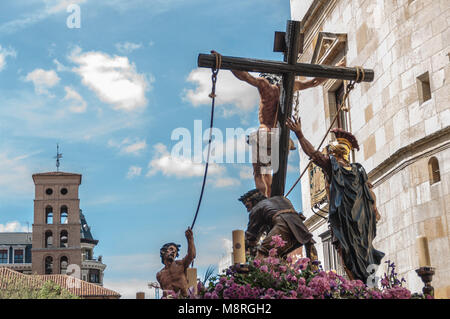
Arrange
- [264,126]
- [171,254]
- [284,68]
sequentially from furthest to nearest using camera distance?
[264,126]
[284,68]
[171,254]

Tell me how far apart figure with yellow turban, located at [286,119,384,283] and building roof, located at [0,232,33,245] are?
4655 inches

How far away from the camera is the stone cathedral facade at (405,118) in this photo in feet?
46.2

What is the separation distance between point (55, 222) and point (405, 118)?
97.2 m

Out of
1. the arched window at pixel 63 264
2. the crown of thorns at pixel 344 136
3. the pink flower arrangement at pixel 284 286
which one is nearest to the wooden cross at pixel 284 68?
the crown of thorns at pixel 344 136

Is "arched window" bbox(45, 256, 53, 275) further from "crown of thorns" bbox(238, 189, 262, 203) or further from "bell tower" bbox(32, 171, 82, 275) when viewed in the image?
"crown of thorns" bbox(238, 189, 262, 203)

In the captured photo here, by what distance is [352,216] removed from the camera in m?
8.87

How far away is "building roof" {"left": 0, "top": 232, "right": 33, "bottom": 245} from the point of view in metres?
122

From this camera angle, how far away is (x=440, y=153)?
14.1m

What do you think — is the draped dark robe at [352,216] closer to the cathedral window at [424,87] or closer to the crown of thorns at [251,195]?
the crown of thorns at [251,195]

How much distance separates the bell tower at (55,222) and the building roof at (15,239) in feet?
51.9

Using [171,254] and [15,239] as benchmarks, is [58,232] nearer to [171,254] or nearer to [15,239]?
[15,239]

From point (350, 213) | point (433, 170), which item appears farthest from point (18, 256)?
point (350, 213)
